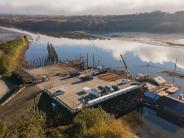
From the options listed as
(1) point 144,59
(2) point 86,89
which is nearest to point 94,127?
(2) point 86,89

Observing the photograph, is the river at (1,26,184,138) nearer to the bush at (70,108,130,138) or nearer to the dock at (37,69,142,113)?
the dock at (37,69,142,113)

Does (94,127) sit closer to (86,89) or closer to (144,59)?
(86,89)

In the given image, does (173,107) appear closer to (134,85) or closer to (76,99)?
(134,85)

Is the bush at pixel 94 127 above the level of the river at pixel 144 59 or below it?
above

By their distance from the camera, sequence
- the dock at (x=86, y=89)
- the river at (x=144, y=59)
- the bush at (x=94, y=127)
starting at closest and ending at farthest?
1. the bush at (x=94, y=127)
2. the dock at (x=86, y=89)
3. the river at (x=144, y=59)

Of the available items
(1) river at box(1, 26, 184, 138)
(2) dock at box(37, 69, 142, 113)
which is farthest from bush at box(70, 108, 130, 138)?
(1) river at box(1, 26, 184, 138)

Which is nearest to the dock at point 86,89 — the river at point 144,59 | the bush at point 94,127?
the river at point 144,59

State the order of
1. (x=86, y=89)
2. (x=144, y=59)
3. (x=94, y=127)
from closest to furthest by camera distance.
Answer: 1. (x=94, y=127)
2. (x=86, y=89)
3. (x=144, y=59)

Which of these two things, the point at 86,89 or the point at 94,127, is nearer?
the point at 94,127

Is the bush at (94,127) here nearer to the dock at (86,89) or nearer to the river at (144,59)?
the dock at (86,89)

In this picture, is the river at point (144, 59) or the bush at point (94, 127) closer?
the bush at point (94, 127)

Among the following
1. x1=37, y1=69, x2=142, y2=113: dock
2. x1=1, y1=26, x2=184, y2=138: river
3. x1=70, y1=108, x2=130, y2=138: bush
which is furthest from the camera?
x1=1, y1=26, x2=184, y2=138: river

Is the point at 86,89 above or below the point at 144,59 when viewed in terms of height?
above
